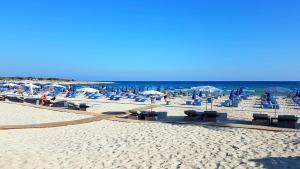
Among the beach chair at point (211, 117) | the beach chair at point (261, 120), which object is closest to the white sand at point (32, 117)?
the beach chair at point (211, 117)

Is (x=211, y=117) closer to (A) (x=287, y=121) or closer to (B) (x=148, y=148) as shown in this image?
(A) (x=287, y=121)

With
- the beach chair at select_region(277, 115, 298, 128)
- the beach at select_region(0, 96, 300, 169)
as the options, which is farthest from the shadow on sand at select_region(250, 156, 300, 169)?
the beach chair at select_region(277, 115, 298, 128)

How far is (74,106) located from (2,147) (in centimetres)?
1026

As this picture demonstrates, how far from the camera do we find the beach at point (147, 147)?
7.25 meters

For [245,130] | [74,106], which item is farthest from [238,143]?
[74,106]

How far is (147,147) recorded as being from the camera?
8.92 metres

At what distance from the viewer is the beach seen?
23.8ft

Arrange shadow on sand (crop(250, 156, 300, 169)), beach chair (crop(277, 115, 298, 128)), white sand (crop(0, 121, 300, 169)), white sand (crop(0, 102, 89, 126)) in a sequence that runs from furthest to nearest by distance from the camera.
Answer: white sand (crop(0, 102, 89, 126)), beach chair (crop(277, 115, 298, 128)), white sand (crop(0, 121, 300, 169)), shadow on sand (crop(250, 156, 300, 169))

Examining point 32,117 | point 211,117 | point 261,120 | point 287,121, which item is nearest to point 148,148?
point 211,117

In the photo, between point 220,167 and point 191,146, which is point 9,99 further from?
point 220,167

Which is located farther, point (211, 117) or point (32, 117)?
point (32, 117)

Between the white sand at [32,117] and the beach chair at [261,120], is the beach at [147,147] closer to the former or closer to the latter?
the beach chair at [261,120]

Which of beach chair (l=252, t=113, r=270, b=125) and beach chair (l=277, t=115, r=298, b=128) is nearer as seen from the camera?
beach chair (l=277, t=115, r=298, b=128)

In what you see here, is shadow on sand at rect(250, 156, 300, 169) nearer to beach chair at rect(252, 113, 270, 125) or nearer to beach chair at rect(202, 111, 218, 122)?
beach chair at rect(252, 113, 270, 125)
